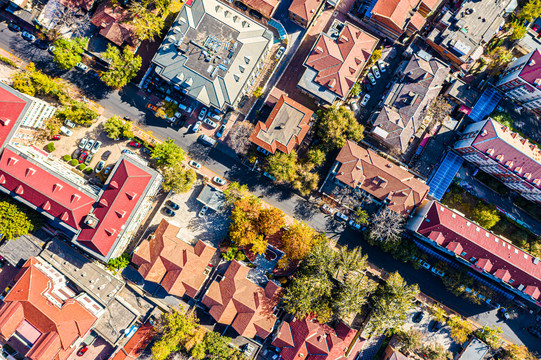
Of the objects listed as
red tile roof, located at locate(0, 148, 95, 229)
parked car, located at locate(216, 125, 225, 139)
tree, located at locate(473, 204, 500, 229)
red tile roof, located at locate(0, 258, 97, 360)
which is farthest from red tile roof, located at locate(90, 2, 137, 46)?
tree, located at locate(473, 204, 500, 229)

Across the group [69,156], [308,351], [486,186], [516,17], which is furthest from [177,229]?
[516,17]

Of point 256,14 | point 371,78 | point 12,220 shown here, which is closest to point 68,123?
point 12,220

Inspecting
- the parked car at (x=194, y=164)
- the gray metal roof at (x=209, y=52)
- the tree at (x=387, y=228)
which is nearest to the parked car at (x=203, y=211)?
the parked car at (x=194, y=164)

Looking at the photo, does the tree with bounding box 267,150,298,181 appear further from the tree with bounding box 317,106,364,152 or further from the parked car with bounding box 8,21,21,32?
the parked car with bounding box 8,21,21,32

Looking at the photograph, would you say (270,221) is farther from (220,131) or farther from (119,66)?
(119,66)

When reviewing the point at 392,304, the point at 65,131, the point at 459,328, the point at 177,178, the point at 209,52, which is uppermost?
the point at 209,52

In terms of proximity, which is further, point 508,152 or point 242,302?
point 242,302
